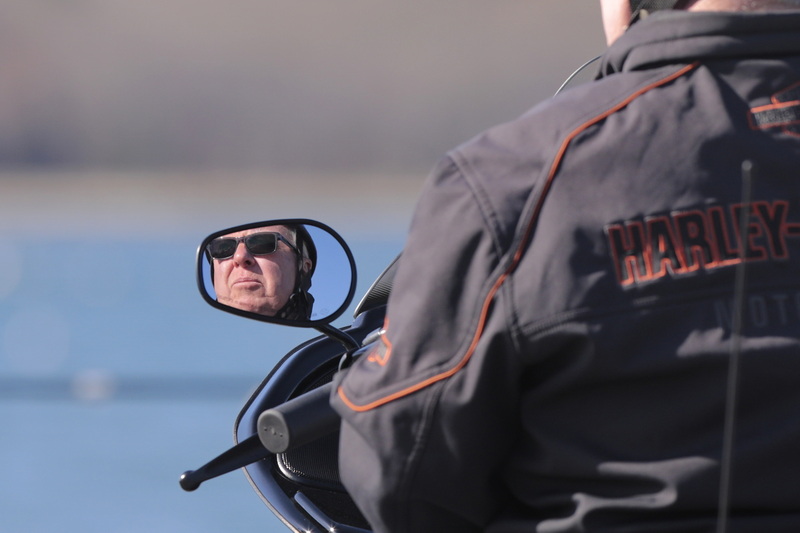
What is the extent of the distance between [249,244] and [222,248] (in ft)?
0.15

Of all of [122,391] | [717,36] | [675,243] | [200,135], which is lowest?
[200,135]

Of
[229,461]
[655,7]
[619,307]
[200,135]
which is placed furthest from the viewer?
[200,135]

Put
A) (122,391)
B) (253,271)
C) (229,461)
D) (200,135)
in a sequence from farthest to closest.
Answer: (200,135) → (122,391) → (253,271) → (229,461)

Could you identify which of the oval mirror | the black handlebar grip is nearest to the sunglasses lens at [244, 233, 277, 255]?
the oval mirror

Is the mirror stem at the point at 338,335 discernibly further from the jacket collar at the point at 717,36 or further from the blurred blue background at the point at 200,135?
the blurred blue background at the point at 200,135

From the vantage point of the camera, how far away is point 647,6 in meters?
1.31

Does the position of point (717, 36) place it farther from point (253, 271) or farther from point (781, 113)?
point (253, 271)

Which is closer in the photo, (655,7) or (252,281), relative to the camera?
(655,7)

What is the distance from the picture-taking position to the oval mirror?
1592 millimetres

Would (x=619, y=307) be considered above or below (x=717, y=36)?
below

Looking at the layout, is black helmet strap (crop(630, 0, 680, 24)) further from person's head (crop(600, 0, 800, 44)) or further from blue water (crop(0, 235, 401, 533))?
blue water (crop(0, 235, 401, 533))

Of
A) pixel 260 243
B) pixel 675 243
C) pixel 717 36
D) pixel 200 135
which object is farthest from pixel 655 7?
pixel 200 135

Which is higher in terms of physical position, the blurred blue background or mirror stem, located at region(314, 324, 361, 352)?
mirror stem, located at region(314, 324, 361, 352)

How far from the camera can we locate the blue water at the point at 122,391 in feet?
14.0
